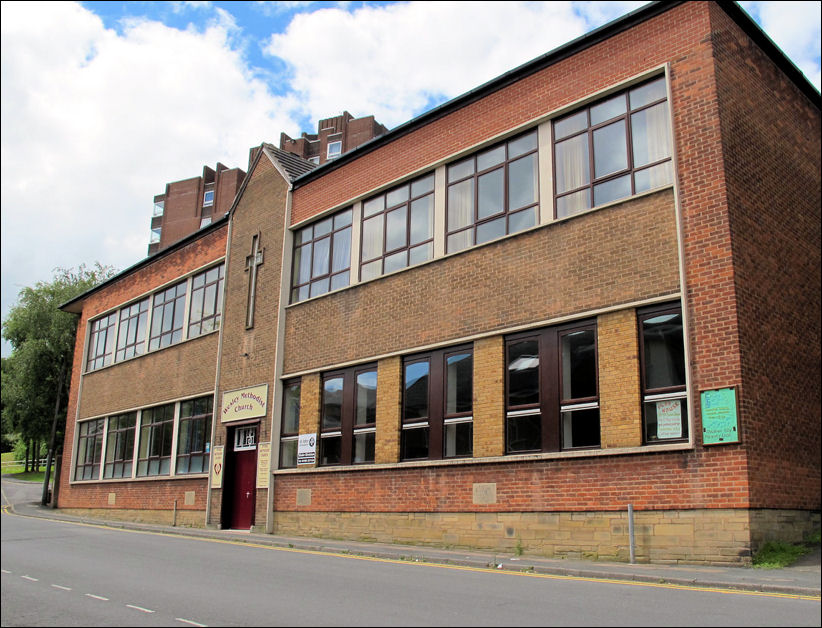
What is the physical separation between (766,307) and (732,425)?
2496 mm

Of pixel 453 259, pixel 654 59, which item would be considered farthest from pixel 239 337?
pixel 654 59

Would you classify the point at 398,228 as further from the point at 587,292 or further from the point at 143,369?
the point at 143,369

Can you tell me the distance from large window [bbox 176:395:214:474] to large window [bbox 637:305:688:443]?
1487 cm

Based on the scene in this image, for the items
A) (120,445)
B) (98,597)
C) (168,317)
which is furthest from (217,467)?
(98,597)

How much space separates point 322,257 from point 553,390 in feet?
28.9

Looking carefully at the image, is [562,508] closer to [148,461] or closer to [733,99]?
[733,99]

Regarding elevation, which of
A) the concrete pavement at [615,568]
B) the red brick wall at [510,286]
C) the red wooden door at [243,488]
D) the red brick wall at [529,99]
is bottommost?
the concrete pavement at [615,568]

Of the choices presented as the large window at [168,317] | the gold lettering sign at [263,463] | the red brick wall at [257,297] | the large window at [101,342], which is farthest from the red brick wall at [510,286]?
the large window at [101,342]

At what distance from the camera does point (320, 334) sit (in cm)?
1991

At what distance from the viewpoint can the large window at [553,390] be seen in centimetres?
1367

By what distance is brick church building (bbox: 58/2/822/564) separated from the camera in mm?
12289

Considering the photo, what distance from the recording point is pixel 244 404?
21.9 m

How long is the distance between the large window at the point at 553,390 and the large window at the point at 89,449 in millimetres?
20730

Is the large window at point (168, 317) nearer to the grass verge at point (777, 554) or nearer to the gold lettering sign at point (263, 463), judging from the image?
the gold lettering sign at point (263, 463)
